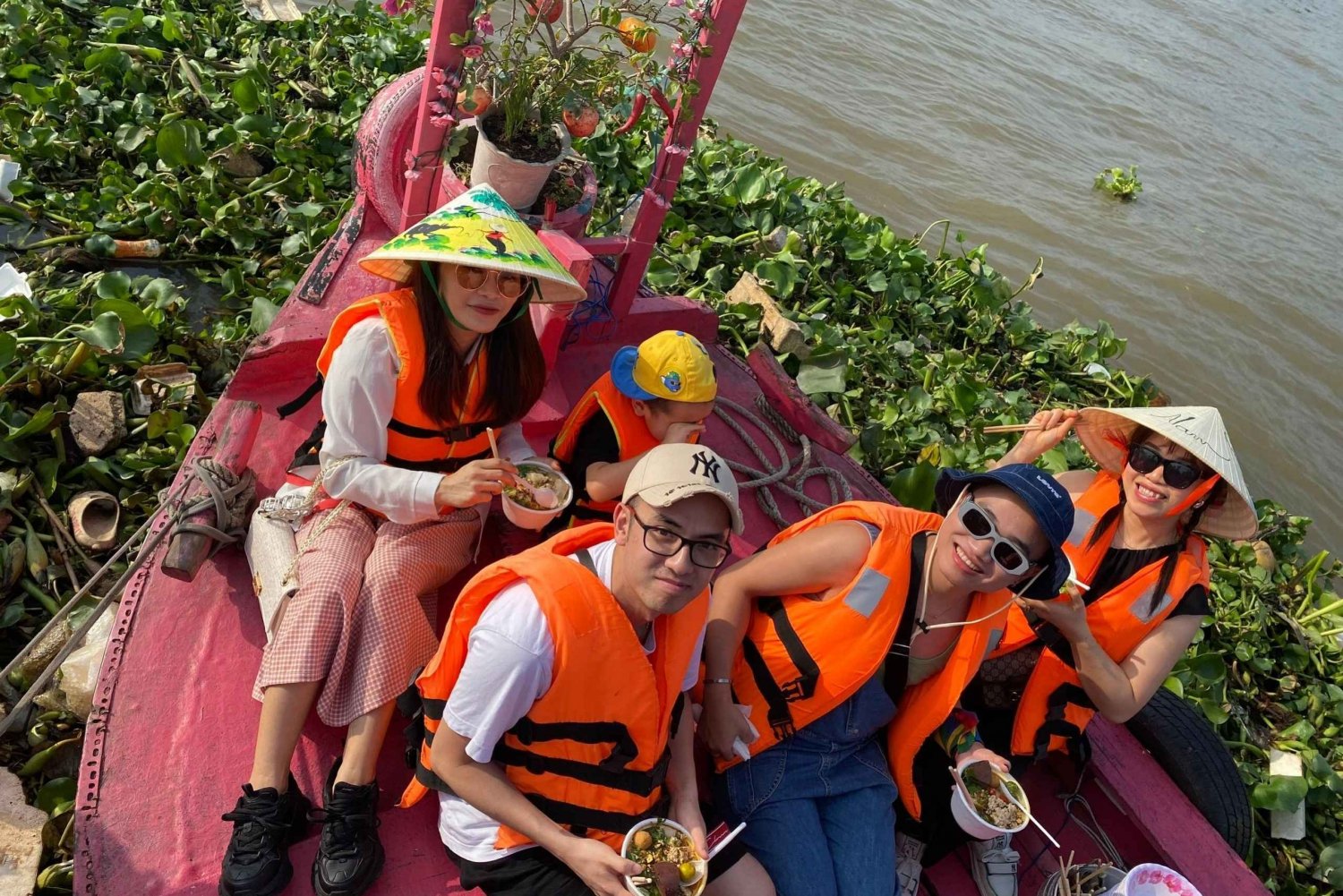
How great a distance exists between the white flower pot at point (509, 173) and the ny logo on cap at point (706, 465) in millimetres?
1503

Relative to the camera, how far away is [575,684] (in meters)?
1.85

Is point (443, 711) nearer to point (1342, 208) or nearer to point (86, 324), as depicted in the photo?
point (86, 324)

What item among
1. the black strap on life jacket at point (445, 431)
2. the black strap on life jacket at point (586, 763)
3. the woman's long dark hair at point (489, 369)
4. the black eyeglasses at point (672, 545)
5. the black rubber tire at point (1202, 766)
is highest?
the black eyeglasses at point (672, 545)

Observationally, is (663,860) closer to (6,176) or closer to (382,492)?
(382,492)

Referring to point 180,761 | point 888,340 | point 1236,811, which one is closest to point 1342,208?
point 888,340

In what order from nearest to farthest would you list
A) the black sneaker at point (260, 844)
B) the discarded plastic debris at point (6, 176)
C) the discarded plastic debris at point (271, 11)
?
the black sneaker at point (260, 844)
the discarded plastic debris at point (6, 176)
the discarded plastic debris at point (271, 11)

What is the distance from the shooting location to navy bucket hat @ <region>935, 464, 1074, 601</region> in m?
2.08

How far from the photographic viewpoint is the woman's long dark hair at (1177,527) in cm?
261

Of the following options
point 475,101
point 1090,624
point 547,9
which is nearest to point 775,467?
point 1090,624

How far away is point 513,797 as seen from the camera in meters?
1.86

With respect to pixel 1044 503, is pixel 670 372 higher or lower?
lower

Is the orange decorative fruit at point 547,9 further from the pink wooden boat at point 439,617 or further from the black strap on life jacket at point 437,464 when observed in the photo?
the black strap on life jacket at point 437,464

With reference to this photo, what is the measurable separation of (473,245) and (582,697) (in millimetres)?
1037

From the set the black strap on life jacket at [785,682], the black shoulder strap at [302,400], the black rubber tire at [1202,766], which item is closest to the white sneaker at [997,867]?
the black strap on life jacket at [785,682]
